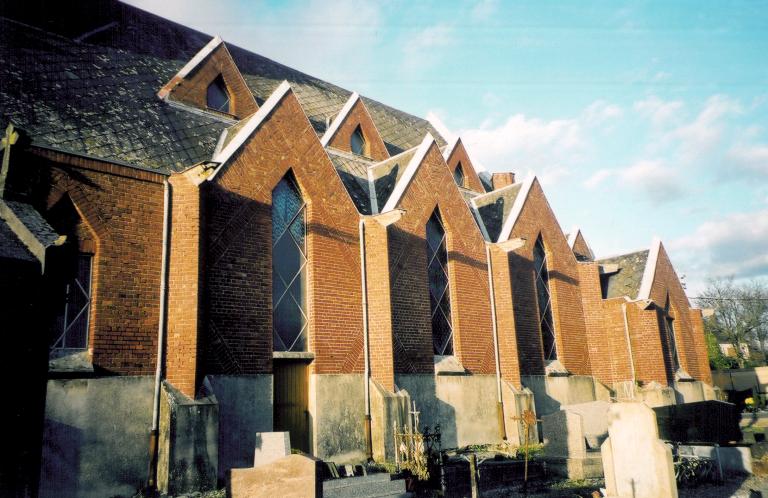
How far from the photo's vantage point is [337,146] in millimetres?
18766

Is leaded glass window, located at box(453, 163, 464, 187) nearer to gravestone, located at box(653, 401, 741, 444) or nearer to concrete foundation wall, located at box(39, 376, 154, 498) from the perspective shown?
gravestone, located at box(653, 401, 741, 444)

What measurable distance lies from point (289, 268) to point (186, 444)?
4740 mm

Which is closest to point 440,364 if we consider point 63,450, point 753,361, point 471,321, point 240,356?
point 471,321

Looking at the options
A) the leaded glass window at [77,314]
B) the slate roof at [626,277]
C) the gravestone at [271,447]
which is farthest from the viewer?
the slate roof at [626,277]

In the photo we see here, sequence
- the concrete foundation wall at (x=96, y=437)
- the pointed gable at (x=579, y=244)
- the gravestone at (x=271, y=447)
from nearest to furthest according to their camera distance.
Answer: the concrete foundation wall at (x=96, y=437) < the gravestone at (x=271, y=447) < the pointed gable at (x=579, y=244)

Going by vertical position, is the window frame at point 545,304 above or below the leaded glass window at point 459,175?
below

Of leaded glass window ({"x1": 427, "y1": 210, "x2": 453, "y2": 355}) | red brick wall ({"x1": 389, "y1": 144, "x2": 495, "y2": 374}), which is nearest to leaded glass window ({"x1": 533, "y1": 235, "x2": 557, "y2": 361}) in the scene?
red brick wall ({"x1": 389, "y1": 144, "x2": 495, "y2": 374})

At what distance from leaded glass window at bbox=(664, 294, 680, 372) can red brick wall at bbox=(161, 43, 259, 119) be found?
17.7 metres

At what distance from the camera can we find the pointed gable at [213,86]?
1491 centimetres

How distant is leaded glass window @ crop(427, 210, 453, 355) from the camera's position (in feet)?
53.0

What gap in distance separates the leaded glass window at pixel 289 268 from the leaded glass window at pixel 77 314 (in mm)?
3785

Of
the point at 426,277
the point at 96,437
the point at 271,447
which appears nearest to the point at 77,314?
the point at 96,437

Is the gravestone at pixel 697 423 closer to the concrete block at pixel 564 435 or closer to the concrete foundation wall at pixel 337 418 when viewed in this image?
the concrete block at pixel 564 435

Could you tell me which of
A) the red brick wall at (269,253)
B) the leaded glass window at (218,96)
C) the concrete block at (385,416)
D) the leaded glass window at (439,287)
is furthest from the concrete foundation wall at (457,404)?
the leaded glass window at (218,96)
